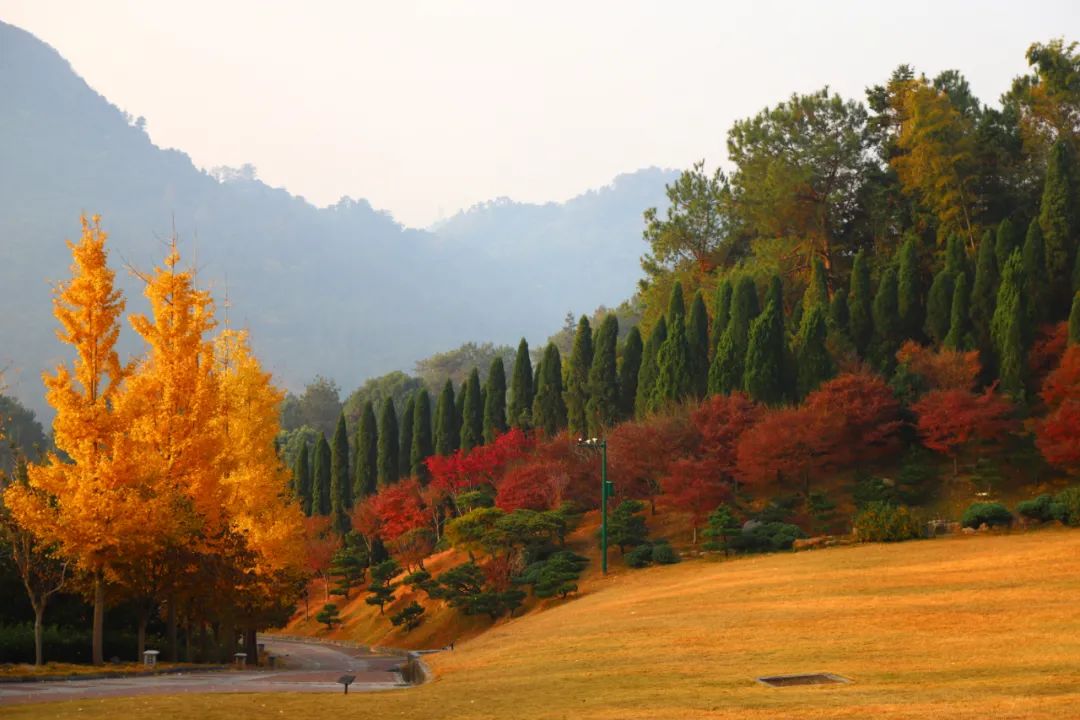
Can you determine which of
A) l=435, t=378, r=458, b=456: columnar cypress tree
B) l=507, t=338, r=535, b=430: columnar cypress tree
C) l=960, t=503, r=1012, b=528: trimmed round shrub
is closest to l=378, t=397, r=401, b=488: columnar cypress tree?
l=435, t=378, r=458, b=456: columnar cypress tree

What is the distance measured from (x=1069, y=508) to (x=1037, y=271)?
16363 millimetres

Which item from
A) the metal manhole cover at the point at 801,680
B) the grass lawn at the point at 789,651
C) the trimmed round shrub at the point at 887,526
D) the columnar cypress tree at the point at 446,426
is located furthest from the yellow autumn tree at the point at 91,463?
the columnar cypress tree at the point at 446,426

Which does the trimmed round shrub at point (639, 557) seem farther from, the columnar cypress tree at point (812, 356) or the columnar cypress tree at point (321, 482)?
the columnar cypress tree at point (321, 482)

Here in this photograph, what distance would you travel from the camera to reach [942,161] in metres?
54.6

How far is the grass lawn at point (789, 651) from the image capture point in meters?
13.5

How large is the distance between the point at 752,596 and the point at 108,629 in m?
17.0

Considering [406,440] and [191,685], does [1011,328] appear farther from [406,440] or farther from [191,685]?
[191,685]

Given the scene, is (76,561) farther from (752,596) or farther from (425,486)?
(425,486)

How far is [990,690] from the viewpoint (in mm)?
13383

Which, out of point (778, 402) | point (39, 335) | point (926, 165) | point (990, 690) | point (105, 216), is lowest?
point (990, 690)

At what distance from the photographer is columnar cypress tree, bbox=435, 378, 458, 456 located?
214 ft

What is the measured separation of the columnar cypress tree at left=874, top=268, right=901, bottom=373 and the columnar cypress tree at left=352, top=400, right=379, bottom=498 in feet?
108

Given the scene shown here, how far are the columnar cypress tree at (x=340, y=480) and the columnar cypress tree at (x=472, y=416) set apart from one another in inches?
367

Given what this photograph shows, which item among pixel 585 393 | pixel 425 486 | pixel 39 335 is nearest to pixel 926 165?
pixel 585 393
